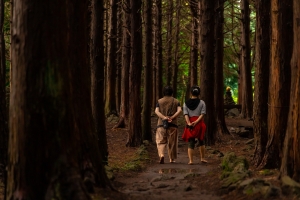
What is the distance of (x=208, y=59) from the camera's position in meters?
18.8

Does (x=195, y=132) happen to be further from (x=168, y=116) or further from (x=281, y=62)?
(x=281, y=62)

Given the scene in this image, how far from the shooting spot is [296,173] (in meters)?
8.00

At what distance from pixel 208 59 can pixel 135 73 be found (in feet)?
8.94

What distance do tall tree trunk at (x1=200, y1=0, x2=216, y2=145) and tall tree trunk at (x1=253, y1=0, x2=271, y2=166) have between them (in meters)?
5.79

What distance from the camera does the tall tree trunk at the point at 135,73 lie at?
61.7 feet

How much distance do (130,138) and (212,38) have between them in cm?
476

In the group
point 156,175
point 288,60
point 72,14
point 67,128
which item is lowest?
point 156,175

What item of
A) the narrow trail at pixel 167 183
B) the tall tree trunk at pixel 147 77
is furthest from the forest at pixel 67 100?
the tall tree trunk at pixel 147 77

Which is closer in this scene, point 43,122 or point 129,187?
point 43,122

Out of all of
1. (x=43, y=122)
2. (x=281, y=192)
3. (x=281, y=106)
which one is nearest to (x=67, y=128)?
(x=43, y=122)

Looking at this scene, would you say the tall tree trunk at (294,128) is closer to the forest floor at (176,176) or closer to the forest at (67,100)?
the forest at (67,100)

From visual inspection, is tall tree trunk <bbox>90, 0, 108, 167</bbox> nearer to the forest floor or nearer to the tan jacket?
the forest floor

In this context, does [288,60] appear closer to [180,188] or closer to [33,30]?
[180,188]

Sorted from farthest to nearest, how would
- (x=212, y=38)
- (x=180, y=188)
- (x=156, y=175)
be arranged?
(x=212, y=38)
(x=156, y=175)
(x=180, y=188)
